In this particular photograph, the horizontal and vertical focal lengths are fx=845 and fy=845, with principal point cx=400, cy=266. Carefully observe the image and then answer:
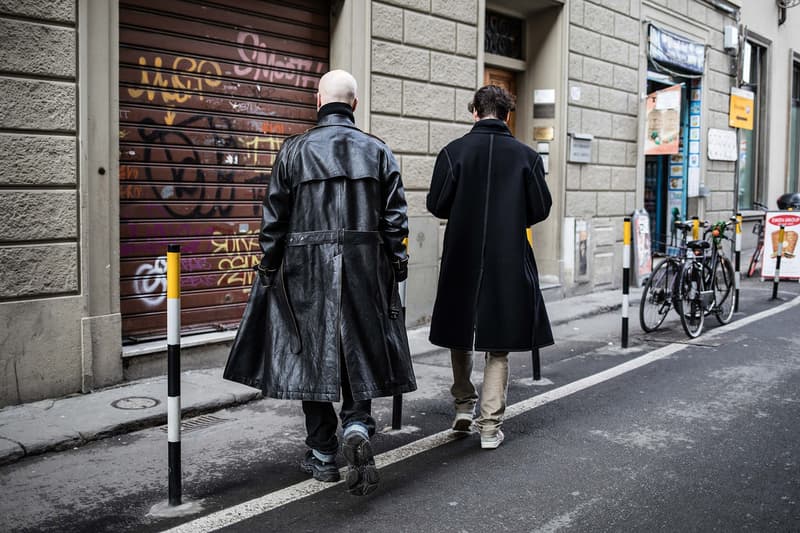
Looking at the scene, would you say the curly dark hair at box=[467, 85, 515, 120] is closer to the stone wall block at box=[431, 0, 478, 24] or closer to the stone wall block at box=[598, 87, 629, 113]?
the stone wall block at box=[431, 0, 478, 24]

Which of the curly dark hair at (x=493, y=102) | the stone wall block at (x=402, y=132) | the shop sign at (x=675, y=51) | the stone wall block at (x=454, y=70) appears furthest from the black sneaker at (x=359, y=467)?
the shop sign at (x=675, y=51)

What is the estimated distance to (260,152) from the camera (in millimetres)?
7828

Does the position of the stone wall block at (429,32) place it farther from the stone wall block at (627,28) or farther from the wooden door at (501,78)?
the stone wall block at (627,28)

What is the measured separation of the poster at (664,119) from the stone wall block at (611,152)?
2.47ft

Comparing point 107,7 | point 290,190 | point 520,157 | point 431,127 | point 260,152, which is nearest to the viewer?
point 290,190

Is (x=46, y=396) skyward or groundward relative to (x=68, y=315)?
groundward

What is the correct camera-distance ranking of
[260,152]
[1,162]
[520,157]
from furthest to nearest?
[260,152]
[1,162]
[520,157]

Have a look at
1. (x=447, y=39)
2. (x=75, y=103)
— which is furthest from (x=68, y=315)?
(x=447, y=39)

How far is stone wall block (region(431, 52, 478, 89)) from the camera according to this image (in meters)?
9.34

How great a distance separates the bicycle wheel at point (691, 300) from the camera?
8.52 meters

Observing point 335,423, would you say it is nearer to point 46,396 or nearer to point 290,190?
point 290,190

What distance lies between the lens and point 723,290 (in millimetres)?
9336

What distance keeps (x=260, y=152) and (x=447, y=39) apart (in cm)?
289

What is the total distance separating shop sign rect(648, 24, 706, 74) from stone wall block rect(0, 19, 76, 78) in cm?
1000
